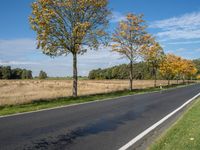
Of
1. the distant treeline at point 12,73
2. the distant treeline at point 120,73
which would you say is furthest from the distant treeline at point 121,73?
the distant treeline at point 12,73

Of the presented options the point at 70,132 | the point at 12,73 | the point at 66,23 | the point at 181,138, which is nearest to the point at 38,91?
the point at 66,23

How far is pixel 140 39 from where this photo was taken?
3884 cm

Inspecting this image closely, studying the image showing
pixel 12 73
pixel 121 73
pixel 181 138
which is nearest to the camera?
pixel 181 138

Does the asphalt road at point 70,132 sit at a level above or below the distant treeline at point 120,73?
below

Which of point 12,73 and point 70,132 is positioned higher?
point 12,73

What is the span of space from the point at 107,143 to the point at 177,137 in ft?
6.14

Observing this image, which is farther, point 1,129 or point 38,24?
point 38,24

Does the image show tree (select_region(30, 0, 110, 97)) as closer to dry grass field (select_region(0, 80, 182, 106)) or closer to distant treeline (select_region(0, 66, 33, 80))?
dry grass field (select_region(0, 80, 182, 106))

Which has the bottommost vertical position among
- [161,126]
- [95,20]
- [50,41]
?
[161,126]

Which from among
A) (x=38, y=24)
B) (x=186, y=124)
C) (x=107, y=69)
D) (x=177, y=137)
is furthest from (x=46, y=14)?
(x=107, y=69)

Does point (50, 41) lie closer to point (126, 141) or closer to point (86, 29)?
point (86, 29)

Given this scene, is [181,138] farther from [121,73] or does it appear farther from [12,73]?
[12,73]

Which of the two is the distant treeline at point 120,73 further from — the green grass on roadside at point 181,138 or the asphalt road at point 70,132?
the green grass on roadside at point 181,138

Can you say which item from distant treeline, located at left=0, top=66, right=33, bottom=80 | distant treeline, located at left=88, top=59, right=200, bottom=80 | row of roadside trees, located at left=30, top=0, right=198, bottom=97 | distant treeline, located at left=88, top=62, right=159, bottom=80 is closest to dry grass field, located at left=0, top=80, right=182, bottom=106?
row of roadside trees, located at left=30, top=0, right=198, bottom=97
